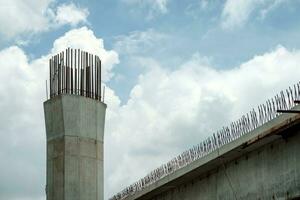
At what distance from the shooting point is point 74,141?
25.4 meters

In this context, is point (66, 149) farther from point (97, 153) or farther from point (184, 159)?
point (184, 159)

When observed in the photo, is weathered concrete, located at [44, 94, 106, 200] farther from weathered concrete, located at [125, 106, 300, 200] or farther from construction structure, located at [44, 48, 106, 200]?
weathered concrete, located at [125, 106, 300, 200]

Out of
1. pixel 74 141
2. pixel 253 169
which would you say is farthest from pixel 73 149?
pixel 253 169

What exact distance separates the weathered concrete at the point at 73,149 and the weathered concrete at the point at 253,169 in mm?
5002

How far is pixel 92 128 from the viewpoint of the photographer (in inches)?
1026

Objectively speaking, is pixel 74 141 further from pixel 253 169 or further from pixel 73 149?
pixel 253 169

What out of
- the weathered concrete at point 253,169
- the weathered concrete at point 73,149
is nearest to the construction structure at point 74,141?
the weathered concrete at point 73,149

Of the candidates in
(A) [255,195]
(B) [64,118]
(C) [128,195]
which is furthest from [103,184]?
(A) [255,195]

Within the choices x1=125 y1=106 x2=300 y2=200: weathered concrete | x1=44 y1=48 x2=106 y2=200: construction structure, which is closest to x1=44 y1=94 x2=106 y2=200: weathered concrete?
x1=44 y1=48 x2=106 y2=200: construction structure

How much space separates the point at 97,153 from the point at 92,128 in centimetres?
108

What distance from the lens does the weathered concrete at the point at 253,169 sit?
15.0 m

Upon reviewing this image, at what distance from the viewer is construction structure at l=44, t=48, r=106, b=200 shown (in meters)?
25.1

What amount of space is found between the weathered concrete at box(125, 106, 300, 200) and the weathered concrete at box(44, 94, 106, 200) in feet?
16.4

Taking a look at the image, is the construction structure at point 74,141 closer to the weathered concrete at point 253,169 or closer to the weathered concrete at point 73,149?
the weathered concrete at point 73,149
